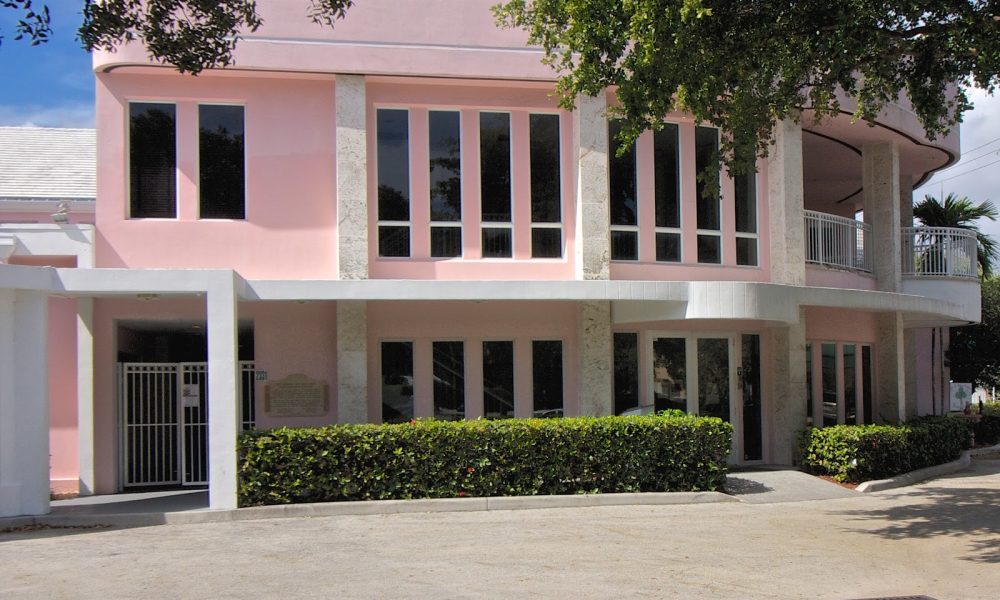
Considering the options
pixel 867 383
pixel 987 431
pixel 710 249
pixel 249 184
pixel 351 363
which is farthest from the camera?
pixel 987 431

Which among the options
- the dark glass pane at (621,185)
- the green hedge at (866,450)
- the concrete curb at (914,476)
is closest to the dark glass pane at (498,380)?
the dark glass pane at (621,185)

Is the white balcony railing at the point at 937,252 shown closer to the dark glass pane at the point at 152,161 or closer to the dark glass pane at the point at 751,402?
the dark glass pane at the point at 751,402

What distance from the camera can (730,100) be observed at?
12.8 m

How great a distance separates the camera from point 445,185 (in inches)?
631

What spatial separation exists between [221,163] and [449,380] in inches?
210

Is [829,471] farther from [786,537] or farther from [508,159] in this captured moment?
[508,159]

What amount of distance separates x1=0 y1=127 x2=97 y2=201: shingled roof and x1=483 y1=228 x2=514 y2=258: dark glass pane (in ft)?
22.6

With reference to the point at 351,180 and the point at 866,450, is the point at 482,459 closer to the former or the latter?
the point at 351,180

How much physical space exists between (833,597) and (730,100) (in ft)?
23.1

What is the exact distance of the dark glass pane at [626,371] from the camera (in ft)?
55.1

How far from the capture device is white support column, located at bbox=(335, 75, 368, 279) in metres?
15.2

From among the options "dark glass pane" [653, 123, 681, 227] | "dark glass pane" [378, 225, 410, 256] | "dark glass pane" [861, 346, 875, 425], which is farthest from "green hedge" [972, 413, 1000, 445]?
"dark glass pane" [378, 225, 410, 256]

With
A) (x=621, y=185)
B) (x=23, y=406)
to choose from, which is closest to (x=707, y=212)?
(x=621, y=185)

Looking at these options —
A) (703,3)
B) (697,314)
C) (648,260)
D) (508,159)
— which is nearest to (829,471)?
(697,314)
